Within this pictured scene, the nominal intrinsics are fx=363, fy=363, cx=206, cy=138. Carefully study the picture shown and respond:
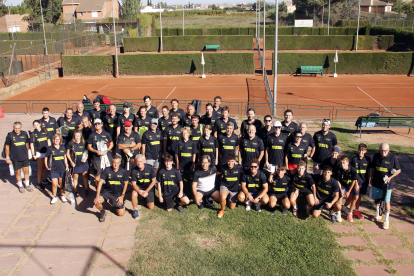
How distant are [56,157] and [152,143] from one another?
94.8 inches

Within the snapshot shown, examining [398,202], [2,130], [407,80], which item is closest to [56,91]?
[2,130]

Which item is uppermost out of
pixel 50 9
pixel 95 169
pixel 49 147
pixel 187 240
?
pixel 50 9

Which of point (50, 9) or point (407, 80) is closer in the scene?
point (407, 80)

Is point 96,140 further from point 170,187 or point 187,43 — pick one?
point 187,43

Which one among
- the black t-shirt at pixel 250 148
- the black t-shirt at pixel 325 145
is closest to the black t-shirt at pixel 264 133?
the black t-shirt at pixel 250 148

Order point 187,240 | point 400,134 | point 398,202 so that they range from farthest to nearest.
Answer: point 400,134 → point 398,202 → point 187,240

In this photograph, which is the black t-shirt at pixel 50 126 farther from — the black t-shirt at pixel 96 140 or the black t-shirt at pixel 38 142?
the black t-shirt at pixel 96 140

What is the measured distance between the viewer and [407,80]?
3116 centimetres

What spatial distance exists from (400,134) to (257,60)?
28.2 metres

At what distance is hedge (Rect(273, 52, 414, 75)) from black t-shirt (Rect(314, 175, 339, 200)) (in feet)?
88.4

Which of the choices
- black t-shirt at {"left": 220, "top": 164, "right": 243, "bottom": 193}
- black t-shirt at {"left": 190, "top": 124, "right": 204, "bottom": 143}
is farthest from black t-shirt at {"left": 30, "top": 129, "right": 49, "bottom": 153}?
black t-shirt at {"left": 220, "top": 164, "right": 243, "bottom": 193}

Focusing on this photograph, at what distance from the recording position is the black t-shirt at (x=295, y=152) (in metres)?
9.08

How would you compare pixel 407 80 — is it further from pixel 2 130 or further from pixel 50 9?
pixel 50 9

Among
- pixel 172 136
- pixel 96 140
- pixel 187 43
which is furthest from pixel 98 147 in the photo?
pixel 187 43
